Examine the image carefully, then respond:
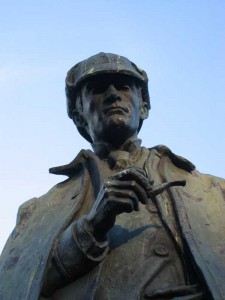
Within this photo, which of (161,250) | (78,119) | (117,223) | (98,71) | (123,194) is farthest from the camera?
(78,119)

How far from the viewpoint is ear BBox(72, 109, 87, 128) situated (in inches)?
300

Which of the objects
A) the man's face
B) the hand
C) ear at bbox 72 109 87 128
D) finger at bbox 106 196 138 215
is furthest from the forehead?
finger at bbox 106 196 138 215

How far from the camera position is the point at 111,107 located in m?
6.91

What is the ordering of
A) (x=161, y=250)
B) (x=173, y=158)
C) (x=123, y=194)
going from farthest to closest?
(x=173, y=158)
(x=161, y=250)
(x=123, y=194)

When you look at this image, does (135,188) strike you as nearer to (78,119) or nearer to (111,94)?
(111,94)

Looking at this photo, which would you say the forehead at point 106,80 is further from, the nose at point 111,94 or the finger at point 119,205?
the finger at point 119,205

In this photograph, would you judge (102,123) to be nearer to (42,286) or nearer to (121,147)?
(121,147)

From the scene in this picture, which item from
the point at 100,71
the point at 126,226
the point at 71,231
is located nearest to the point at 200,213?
the point at 126,226

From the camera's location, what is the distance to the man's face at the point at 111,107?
691 cm

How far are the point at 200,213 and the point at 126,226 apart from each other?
578mm

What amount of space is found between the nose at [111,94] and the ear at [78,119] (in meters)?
0.67

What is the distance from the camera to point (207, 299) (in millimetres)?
5152

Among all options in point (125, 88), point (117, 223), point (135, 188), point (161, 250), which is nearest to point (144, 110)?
point (125, 88)

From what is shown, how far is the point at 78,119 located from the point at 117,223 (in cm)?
190
